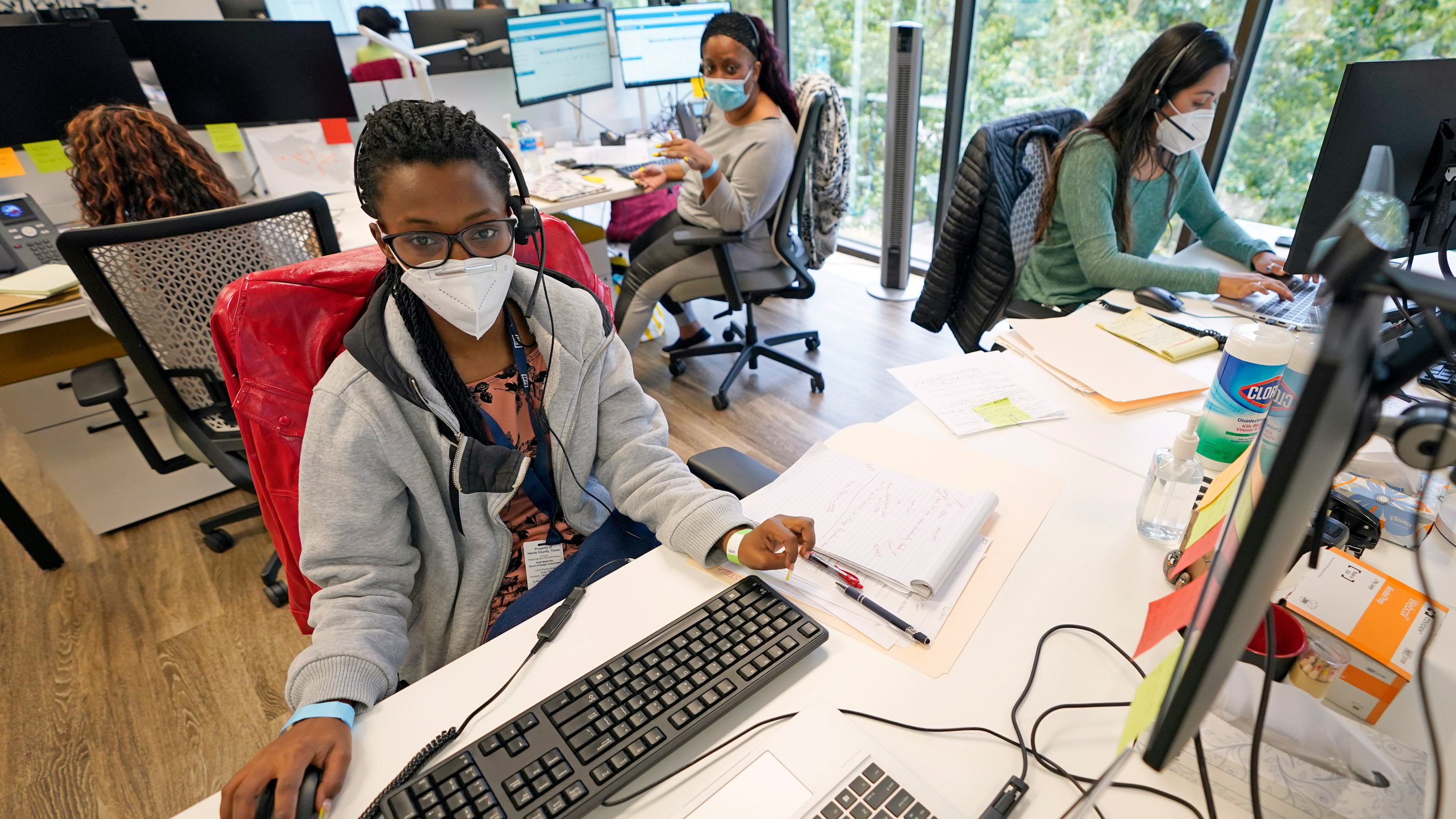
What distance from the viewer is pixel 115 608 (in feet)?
5.85

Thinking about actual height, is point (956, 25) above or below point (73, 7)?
below

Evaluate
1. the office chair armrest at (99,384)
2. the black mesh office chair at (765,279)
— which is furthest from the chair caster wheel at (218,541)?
the black mesh office chair at (765,279)

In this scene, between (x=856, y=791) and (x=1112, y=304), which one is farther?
(x=1112, y=304)

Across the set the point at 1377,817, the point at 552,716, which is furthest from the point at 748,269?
the point at 1377,817

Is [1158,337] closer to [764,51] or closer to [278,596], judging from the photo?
[764,51]

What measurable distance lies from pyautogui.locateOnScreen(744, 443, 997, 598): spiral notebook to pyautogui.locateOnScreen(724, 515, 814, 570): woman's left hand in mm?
34

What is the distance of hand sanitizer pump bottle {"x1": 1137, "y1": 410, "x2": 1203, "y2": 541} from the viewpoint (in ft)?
2.65

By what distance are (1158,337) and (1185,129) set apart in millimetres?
595

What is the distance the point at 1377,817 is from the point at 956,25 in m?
3.02

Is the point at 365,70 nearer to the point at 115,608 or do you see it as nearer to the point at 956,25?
the point at 115,608

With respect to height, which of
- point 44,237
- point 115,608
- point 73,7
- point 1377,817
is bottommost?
point 115,608

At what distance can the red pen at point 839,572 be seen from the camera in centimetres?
78

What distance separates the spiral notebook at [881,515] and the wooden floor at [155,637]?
4.08ft

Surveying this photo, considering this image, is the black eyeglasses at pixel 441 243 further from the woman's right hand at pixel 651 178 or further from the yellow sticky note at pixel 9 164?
the yellow sticky note at pixel 9 164
